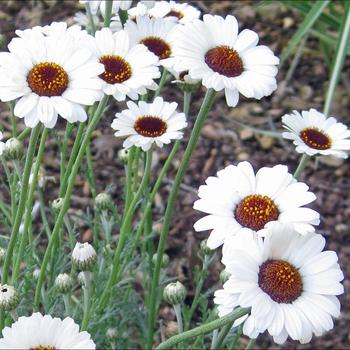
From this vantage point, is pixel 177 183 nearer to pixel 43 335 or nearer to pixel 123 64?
pixel 123 64

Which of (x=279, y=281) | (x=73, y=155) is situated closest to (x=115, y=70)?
(x=73, y=155)

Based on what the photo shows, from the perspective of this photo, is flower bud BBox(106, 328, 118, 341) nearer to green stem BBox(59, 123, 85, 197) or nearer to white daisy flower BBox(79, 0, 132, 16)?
green stem BBox(59, 123, 85, 197)

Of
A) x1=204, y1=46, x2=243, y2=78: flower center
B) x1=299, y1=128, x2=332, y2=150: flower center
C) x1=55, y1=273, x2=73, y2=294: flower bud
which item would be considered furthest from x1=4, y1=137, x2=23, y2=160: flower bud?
x1=299, y1=128, x2=332, y2=150: flower center

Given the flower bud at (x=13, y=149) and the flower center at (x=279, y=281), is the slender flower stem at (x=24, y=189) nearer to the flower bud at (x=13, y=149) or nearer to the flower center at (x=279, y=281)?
the flower bud at (x=13, y=149)

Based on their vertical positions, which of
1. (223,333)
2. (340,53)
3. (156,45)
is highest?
(340,53)

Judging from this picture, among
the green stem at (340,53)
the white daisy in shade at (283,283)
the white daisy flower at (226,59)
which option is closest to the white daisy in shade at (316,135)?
the white daisy flower at (226,59)

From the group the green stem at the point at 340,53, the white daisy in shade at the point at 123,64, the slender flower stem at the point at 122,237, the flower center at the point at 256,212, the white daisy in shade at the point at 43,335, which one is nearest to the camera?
the white daisy in shade at the point at 43,335
